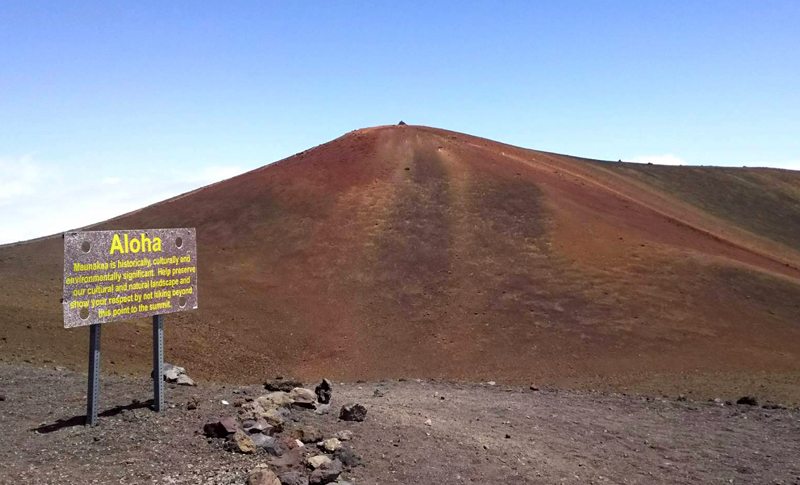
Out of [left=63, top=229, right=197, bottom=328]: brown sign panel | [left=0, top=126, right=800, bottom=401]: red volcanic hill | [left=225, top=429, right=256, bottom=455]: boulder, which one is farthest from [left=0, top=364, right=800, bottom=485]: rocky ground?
[left=0, top=126, right=800, bottom=401]: red volcanic hill

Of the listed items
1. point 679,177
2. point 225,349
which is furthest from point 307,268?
point 679,177

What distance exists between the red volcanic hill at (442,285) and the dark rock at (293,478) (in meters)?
7.82

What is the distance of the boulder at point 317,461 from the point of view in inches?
256

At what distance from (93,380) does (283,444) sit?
2.34 metres

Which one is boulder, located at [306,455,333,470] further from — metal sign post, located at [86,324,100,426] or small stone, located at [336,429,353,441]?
metal sign post, located at [86,324,100,426]

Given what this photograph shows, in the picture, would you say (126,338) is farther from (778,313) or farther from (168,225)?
(778,313)

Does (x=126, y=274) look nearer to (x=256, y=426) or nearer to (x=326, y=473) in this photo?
(x=256, y=426)

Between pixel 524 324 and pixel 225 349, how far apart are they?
7.66m

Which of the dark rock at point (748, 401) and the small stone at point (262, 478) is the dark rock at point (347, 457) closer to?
the small stone at point (262, 478)

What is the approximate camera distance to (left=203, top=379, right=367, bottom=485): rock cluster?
6273mm

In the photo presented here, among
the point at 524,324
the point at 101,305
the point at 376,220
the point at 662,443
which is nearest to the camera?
the point at 101,305

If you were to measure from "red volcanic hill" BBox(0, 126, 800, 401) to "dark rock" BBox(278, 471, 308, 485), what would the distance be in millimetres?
7820

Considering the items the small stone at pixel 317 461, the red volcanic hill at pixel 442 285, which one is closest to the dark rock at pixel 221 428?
the small stone at pixel 317 461

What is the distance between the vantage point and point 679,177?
47625 mm
